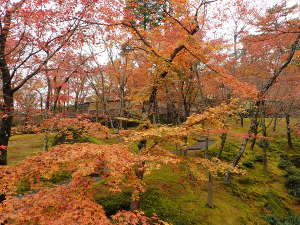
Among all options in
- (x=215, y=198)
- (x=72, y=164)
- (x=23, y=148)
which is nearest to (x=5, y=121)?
(x=72, y=164)

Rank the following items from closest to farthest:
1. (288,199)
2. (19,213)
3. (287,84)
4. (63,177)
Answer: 1. (19,213)
2. (63,177)
3. (288,199)
4. (287,84)

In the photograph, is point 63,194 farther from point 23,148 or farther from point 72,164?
point 23,148

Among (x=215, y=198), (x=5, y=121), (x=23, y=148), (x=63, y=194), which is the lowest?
(x=215, y=198)

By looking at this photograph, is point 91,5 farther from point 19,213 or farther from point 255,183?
point 255,183

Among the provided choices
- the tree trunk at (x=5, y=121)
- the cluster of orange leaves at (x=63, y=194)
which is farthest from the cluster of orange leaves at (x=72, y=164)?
the tree trunk at (x=5, y=121)

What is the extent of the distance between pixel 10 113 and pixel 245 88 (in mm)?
10189

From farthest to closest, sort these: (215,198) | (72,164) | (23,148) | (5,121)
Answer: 1. (23,148)
2. (215,198)
3. (5,121)
4. (72,164)

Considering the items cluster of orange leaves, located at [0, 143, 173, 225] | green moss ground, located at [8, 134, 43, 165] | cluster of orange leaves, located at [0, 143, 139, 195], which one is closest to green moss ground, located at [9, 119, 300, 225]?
green moss ground, located at [8, 134, 43, 165]

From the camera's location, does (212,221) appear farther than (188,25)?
Yes

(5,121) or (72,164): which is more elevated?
(5,121)

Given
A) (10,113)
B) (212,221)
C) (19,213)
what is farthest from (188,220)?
(10,113)

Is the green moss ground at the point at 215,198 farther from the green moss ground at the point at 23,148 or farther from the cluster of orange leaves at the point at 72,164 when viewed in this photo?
the cluster of orange leaves at the point at 72,164

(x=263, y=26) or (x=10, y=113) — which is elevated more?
(x=263, y=26)

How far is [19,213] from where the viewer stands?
15.9 feet
